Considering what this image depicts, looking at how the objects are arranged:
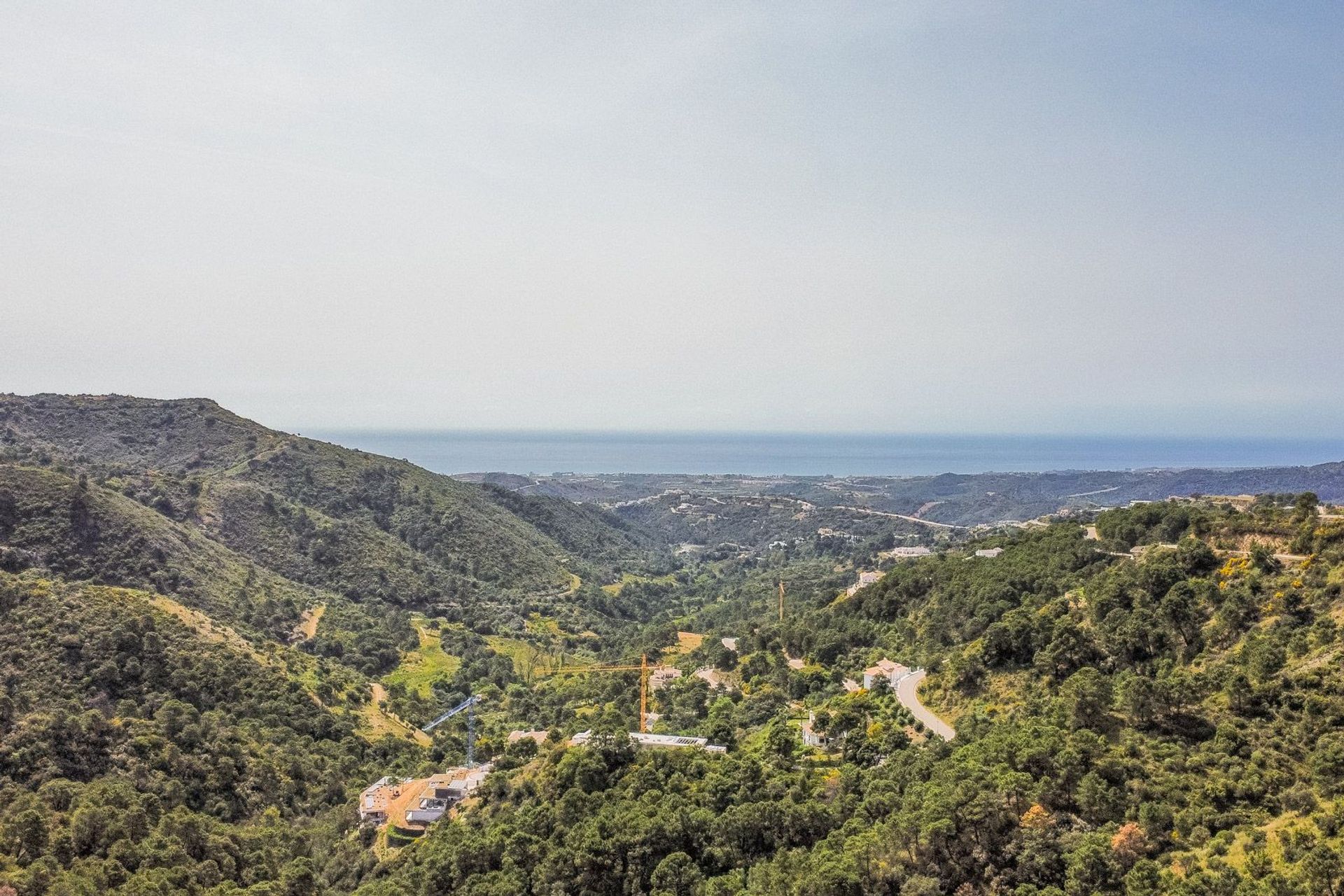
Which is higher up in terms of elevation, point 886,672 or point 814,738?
point 886,672

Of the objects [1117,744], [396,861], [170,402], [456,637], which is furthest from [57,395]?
[1117,744]

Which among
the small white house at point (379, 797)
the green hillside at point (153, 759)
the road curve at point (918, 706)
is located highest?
the road curve at point (918, 706)

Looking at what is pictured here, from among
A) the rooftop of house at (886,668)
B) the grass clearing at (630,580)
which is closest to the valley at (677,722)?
the rooftop of house at (886,668)

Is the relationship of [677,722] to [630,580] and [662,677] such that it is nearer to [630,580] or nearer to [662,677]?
[662,677]

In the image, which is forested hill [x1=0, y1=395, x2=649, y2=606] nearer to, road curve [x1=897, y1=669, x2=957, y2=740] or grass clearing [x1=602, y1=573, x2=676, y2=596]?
grass clearing [x1=602, y1=573, x2=676, y2=596]

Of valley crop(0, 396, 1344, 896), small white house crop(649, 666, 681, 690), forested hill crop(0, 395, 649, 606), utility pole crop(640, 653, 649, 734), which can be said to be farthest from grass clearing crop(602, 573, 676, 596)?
utility pole crop(640, 653, 649, 734)

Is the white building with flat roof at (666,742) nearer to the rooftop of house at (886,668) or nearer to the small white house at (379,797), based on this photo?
the small white house at (379,797)

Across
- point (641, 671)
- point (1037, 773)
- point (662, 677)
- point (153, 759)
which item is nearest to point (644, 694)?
point (662, 677)
